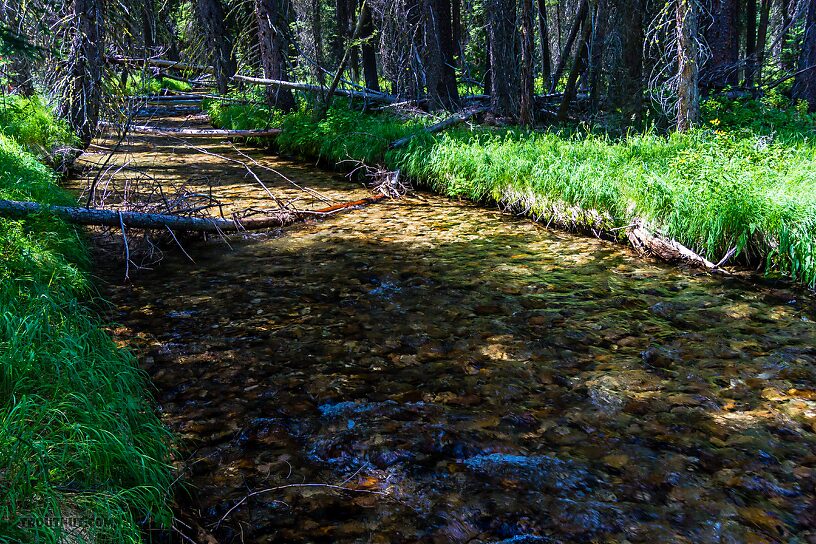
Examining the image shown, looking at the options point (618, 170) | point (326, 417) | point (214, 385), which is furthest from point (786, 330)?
point (214, 385)

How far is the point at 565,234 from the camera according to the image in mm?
8242

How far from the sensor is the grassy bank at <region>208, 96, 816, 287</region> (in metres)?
A: 6.09

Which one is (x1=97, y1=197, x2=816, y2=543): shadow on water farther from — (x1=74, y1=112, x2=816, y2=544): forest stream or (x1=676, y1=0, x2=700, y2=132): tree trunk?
(x1=676, y1=0, x2=700, y2=132): tree trunk

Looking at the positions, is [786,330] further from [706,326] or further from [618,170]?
[618,170]

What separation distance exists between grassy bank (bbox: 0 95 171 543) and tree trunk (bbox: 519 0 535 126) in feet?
31.6

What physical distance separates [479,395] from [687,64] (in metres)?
7.47

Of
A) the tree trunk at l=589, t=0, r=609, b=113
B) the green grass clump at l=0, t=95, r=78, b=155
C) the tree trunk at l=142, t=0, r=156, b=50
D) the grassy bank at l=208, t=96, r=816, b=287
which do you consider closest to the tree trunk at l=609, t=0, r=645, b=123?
the tree trunk at l=589, t=0, r=609, b=113

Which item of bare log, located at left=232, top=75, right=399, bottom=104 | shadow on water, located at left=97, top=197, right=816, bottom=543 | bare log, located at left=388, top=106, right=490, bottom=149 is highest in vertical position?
bare log, located at left=232, top=75, right=399, bottom=104

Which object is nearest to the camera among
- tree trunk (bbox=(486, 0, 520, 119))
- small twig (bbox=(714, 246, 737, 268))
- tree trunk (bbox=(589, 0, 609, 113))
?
small twig (bbox=(714, 246, 737, 268))

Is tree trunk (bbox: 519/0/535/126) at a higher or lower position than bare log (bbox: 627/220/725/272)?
higher

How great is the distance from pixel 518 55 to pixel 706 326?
31.6ft

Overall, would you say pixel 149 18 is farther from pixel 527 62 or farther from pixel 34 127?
pixel 527 62

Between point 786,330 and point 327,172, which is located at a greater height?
point 327,172

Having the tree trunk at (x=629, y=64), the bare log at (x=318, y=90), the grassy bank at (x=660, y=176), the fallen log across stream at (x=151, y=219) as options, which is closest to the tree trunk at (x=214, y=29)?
the bare log at (x=318, y=90)
